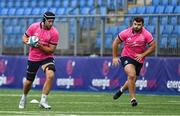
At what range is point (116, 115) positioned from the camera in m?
13.0

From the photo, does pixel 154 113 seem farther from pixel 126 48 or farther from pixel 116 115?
pixel 126 48

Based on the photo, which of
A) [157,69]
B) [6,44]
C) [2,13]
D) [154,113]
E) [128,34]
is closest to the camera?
[154,113]

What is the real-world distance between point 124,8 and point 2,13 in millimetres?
7907

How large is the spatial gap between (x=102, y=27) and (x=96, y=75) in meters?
1.78

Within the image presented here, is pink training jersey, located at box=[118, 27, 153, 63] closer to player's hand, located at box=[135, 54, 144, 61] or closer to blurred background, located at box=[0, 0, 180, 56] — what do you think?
player's hand, located at box=[135, 54, 144, 61]

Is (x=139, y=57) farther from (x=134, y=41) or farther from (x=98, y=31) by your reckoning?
(x=98, y=31)

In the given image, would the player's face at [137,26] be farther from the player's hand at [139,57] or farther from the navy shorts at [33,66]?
the navy shorts at [33,66]

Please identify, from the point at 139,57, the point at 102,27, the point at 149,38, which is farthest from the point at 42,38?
the point at 102,27

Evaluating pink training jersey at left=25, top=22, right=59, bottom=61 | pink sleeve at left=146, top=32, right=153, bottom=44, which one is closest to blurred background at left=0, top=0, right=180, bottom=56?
pink sleeve at left=146, top=32, right=153, bottom=44

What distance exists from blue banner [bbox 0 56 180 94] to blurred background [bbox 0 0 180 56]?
553 mm

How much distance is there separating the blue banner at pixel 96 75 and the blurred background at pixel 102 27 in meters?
0.55

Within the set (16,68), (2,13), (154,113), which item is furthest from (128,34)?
(2,13)

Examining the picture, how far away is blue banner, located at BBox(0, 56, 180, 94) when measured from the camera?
2231 centimetres

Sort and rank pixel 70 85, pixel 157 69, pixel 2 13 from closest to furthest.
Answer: pixel 157 69 → pixel 70 85 → pixel 2 13
